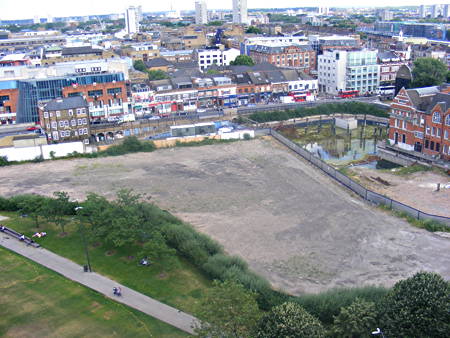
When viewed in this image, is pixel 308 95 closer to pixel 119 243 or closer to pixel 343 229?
→ pixel 343 229

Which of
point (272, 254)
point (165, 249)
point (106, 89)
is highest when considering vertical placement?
point (106, 89)

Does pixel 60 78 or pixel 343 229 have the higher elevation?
pixel 60 78

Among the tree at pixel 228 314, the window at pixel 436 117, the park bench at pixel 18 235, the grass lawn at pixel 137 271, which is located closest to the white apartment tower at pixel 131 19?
the window at pixel 436 117

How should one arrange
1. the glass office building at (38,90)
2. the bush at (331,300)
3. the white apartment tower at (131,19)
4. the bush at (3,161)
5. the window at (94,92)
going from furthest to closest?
the white apartment tower at (131,19) → the window at (94,92) → the glass office building at (38,90) → the bush at (3,161) → the bush at (331,300)

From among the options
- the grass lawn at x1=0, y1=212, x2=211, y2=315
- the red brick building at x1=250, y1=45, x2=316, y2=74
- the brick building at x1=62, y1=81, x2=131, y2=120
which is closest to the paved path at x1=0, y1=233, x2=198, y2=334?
the grass lawn at x1=0, y1=212, x2=211, y2=315

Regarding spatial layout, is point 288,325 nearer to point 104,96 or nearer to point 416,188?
point 416,188

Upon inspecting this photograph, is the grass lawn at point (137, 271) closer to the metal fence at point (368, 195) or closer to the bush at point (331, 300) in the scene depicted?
the bush at point (331, 300)

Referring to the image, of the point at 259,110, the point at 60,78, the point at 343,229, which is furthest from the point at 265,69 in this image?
the point at 343,229

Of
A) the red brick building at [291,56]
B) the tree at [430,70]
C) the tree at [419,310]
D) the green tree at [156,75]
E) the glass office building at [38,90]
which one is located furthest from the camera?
the red brick building at [291,56]
